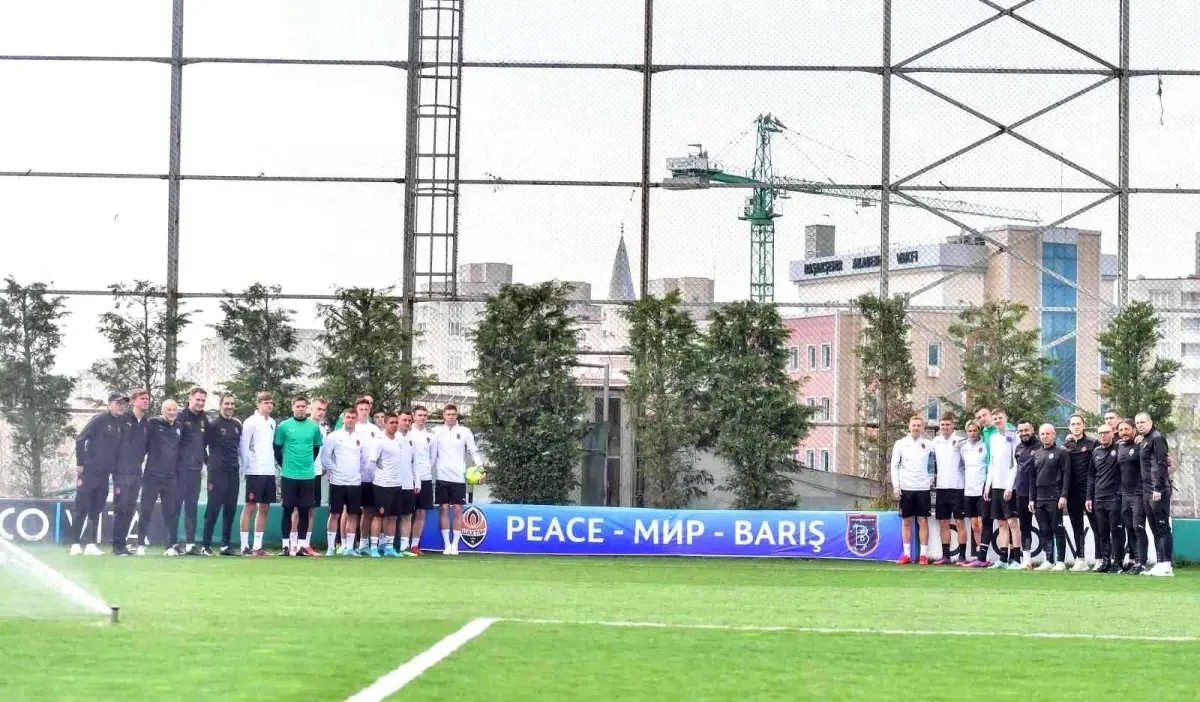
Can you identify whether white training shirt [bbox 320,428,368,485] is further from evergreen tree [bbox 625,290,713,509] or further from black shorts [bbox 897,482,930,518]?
black shorts [bbox 897,482,930,518]

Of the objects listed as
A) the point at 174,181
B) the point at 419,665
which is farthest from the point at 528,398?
the point at 419,665

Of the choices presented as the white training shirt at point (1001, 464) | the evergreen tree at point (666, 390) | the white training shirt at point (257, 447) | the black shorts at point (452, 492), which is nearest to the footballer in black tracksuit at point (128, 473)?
the white training shirt at point (257, 447)

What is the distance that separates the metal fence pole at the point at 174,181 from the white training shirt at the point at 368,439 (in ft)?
16.4

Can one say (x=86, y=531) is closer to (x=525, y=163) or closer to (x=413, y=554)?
(x=413, y=554)

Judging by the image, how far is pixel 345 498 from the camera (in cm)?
1925

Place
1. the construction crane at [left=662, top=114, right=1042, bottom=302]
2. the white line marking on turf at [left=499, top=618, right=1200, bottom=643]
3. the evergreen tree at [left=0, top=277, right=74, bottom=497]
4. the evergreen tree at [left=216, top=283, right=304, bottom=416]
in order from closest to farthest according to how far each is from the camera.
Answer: the white line marking on turf at [left=499, top=618, right=1200, bottom=643]
the evergreen tree at [left=216, top=283, right=304, bottom=416]
the evergreen tree at [left=0, top=277, right=74, bottom=497]
the construction crane at [left=662, top=114, right=1042, bottom=302]

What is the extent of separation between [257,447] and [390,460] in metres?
1.51

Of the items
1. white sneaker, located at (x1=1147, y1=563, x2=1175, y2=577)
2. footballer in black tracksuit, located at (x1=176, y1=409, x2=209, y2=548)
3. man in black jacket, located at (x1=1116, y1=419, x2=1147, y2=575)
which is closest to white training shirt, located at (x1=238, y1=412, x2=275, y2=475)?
footballer in black tracksuit, located at (x1=176, y1=409, x2=209, y2=548)

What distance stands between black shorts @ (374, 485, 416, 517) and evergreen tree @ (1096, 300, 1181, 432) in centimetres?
961

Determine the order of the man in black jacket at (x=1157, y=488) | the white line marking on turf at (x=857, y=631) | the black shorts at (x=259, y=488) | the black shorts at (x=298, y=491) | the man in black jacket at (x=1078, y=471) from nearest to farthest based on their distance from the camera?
the white line marking on turf at (x=857, y=631) → the man in black jacket at (x=1157, y=488) → the black shorts at (x=259, y=488) → the black shorts at (x=298, y=491) → the man in black jacket at (x=1078, y=471)

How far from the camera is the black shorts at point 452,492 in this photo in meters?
19.8

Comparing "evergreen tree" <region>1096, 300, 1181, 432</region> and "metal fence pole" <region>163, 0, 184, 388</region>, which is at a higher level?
"metal fence pole" <region>163, 0, 184, 388</region>

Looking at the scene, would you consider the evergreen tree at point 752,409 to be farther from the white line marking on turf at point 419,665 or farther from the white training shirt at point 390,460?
the white line marking on turf at point 419,665

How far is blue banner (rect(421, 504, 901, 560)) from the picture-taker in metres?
20.1
